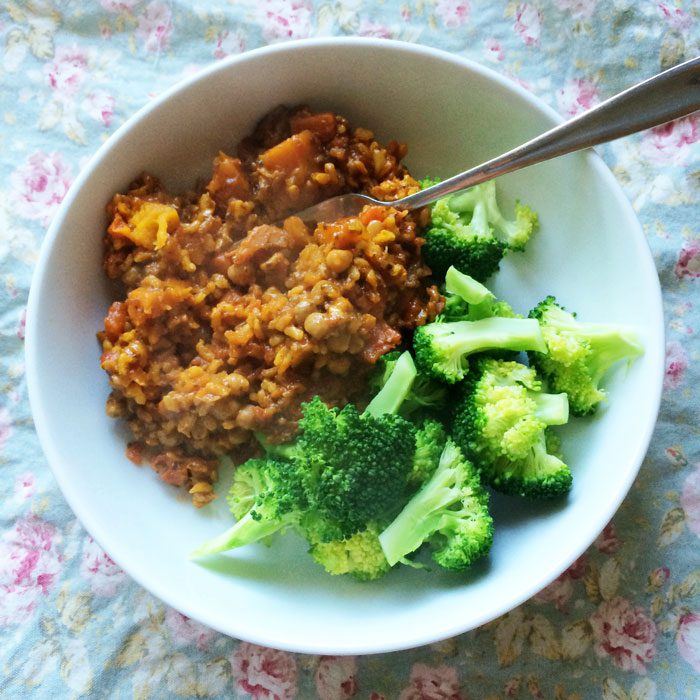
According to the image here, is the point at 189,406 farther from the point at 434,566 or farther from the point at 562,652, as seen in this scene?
the point at 562,652

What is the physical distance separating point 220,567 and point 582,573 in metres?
1.55

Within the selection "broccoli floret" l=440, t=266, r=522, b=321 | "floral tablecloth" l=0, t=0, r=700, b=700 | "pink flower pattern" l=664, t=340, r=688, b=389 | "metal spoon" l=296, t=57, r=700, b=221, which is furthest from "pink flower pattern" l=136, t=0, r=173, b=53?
"pink flower pattern" l=664, t=340, r=688, b=389

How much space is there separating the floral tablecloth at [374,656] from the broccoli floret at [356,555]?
0.62 m

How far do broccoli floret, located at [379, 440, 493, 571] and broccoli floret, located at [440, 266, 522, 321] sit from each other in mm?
601

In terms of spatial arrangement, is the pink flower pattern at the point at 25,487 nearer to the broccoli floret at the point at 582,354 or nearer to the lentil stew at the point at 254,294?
the lentil stew at the point at 254,294

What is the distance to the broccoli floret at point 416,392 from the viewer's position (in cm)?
290

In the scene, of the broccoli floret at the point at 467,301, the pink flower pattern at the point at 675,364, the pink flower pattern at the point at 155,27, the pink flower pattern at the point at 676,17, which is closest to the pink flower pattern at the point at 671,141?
the pink flower pattern at the point at 676,17

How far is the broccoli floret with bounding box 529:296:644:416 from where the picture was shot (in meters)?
2.85

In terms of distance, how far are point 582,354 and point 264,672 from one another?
190 centimetres

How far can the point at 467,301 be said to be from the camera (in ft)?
9.65

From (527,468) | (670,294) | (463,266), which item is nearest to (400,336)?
(463,266)

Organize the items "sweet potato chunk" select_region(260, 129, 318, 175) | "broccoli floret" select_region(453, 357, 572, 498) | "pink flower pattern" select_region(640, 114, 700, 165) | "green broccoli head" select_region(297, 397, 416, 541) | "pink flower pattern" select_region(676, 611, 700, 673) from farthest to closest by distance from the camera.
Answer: "pink flower pattern" select_region(640, 114, 700, 165)
"pink flower pattern" select_region(676, 611, 700, 673)
"sweet potato chunk" select_region(260, 129, 318, 175)
"broccoli floret" select_region(453, 357, 572, 498)
"green broccoli head" select_region(297, 397, 416, 541)

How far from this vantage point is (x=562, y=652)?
317 cm

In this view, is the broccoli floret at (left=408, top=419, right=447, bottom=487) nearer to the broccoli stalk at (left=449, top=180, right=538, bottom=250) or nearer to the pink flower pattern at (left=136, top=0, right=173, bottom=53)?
the broccoli stalk at (left=449, top=180, right=538, bottom=250)
